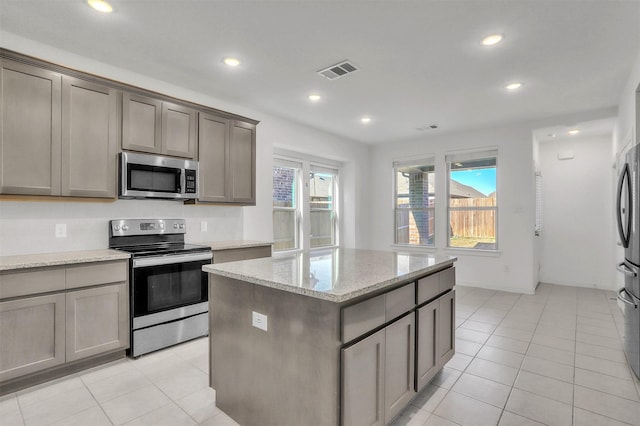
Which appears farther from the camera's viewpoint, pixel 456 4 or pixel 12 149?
pixel 12 149

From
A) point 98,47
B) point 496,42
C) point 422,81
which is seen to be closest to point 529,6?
point 496,42

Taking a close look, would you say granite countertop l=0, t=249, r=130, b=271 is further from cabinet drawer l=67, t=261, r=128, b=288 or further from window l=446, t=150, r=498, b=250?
window l=446, t=150, r=498, b=250

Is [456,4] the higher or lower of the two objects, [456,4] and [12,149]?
the higher

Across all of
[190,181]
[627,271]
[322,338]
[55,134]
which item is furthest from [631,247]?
[55,134]

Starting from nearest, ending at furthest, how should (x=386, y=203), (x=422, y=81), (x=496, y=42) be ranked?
(x=496, y=42)
(x=422, y=81)
(x=386, y=203)

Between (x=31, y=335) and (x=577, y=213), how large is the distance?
24.1 feet

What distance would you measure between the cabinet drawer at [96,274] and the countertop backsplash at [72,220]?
55 cm

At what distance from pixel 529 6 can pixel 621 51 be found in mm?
1347

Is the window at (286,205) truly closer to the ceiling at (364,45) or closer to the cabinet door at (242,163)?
the cabinet door at (242,163)

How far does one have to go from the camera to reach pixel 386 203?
6582 mm

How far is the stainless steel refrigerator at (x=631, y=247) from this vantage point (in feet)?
7.73

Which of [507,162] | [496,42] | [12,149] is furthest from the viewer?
[507,162]

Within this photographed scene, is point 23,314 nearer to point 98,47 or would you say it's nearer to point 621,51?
point 98,47

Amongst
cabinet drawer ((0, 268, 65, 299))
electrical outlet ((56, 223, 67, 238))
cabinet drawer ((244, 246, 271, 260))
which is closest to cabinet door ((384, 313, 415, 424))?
cabinet drawer ((244, 246, 271, 260))
